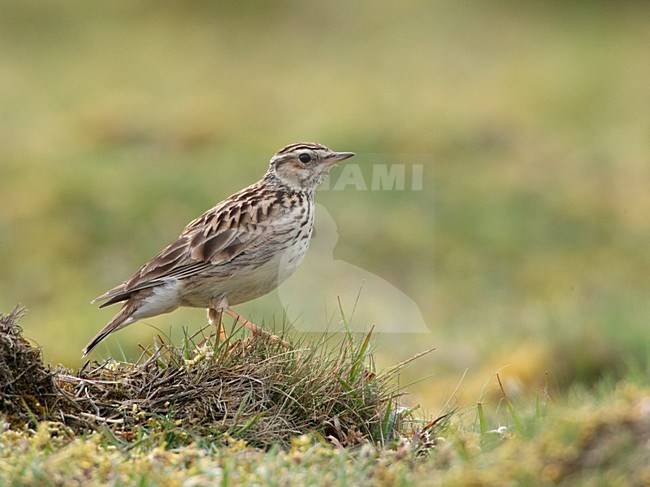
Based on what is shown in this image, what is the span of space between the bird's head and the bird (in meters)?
0.43

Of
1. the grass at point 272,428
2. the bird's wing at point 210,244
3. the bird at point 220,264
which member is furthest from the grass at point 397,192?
the bird's wing at point 210,244

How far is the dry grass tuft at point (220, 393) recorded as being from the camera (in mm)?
5824

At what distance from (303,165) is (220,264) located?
125 cm

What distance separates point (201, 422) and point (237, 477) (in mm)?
1212

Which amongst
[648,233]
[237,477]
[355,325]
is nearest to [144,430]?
[237,477]

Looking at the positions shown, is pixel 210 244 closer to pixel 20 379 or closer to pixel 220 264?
pixel 220 264

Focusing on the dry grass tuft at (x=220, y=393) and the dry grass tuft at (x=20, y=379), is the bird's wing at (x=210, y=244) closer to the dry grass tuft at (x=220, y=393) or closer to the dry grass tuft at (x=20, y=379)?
the dry grass tuft at (x=220, y=393)

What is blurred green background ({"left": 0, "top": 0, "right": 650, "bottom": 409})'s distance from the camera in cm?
1234

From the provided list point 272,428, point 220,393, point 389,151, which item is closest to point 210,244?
point 220,393

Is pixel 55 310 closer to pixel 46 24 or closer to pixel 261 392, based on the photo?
pixel 261 392

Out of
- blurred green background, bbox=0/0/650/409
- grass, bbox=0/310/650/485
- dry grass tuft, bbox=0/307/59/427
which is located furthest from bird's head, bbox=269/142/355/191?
dry grass tuft, bbox=0/307/59/427

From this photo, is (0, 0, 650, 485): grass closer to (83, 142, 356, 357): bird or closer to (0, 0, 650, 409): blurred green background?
(0, 0, 650, 409): blurred green background

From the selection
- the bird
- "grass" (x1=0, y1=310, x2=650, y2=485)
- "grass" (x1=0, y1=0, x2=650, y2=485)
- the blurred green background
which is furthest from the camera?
the blurred green background

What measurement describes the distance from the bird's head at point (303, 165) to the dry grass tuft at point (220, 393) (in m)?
2.19
